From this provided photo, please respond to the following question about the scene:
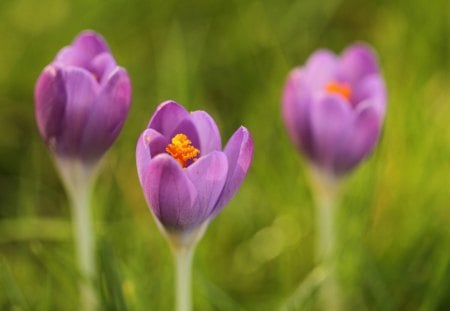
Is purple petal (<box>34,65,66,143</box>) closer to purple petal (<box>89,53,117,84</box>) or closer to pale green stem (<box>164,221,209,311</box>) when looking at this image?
purple petal (<box>89,53,117,84</box>)

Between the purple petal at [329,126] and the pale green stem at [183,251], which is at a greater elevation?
the purple petal at [329,126]

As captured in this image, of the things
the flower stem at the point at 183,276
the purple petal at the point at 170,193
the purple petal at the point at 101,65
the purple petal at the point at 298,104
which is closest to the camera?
the purple petal at the point at 170,193

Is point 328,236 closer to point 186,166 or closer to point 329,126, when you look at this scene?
point 329,126

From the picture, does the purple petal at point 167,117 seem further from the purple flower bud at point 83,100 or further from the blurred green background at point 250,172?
the blurred green background at point 250,172

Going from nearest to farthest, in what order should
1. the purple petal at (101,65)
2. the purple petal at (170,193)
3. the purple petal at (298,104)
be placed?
the purple petal at (170,193)
the purple petal at (101,65)
the purple petal at (298,104)

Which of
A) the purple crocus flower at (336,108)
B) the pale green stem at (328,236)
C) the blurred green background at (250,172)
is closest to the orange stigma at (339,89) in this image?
the purple crocus flower at (336,108)

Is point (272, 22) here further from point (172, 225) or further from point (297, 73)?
point (172, 225)

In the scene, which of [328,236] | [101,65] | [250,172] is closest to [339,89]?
[328,236]

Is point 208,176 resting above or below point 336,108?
below
